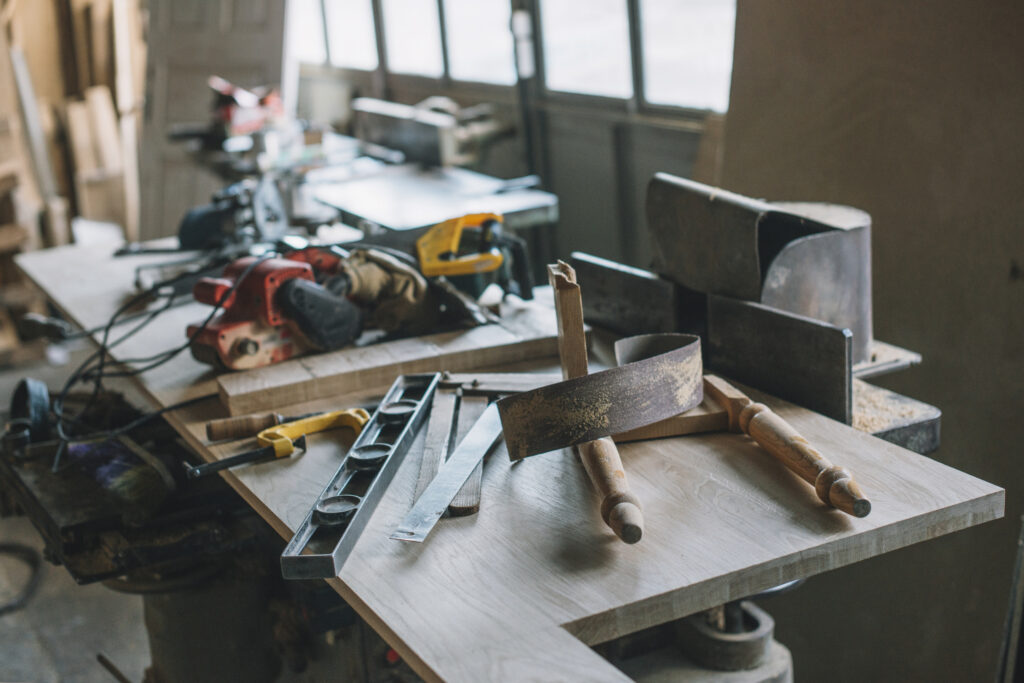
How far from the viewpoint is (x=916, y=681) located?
2.08 meters

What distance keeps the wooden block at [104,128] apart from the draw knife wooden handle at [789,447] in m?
5.94

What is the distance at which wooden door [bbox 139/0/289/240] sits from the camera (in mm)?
5344

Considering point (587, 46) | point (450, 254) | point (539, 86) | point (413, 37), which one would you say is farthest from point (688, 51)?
point (413, 37)

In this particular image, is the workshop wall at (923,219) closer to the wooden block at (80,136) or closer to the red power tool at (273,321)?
the red power tool at (273,321)

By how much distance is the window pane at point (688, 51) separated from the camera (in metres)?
3.55

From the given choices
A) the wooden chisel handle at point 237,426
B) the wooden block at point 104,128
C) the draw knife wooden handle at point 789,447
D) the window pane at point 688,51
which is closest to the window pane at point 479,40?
the window pane at point 688,51

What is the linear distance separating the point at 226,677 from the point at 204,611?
0.55 ft

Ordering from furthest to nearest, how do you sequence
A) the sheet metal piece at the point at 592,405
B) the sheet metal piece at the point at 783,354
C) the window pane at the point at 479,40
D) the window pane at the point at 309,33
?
the window pane at the point at 309,33 < the window pane at the point at 479,40 < the sheet metal piece at the point at 783,354 < the sheet metal piece at the point at 592,405

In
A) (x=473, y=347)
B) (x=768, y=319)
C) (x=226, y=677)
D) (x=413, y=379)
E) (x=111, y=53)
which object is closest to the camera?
(x=768, y=319)

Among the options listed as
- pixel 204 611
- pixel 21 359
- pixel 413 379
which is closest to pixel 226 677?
pixel 204 611

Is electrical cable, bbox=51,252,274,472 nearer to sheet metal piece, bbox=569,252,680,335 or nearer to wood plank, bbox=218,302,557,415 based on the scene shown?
wood plank, bbox=218,302,557,415

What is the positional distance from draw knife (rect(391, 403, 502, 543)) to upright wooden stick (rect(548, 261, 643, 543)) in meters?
0.13

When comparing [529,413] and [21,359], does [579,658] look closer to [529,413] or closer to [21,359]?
[529,413]

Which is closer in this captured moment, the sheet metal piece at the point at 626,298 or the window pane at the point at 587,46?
the sheet metal piece at the point at 626,298
